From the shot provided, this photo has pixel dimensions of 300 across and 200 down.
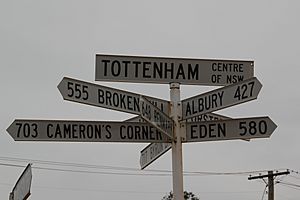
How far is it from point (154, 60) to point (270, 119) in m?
1.28

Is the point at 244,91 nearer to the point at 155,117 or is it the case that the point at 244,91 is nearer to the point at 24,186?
the point at 155,117

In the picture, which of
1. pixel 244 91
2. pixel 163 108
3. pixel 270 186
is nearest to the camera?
pixel 244 91

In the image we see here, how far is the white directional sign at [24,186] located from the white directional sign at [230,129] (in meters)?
1.77

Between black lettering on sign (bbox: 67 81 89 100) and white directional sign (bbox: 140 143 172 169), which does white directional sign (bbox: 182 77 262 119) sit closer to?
white directional sign (bbox: 140 143 172 169)

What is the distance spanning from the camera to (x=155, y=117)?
5980 millimetres

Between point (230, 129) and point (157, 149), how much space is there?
2.60 ft

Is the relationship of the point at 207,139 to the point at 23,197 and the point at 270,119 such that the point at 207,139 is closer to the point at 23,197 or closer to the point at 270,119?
the point at 270,119

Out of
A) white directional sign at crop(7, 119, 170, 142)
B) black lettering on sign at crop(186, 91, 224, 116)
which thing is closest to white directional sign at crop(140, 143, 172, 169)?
white directional sign at crop(7, 119, 170, 142)

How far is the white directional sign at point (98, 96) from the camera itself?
600 cm

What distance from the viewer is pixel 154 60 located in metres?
6.54

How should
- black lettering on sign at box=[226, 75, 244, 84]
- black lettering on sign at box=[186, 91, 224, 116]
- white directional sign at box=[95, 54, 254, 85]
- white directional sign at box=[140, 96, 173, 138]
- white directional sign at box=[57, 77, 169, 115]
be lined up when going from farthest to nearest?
black lettering on sign at box=[226, 75, 244, 84]
white directional sign at box=[95, 54, 254, 85]
black lettering on sign at box=[186, 91, 224, 116]
white directional sign at box=[57, 77, 169, 115]
white directional sign at box=[140, 96, 173, 138]

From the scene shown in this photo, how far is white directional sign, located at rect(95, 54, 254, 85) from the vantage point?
254 inches

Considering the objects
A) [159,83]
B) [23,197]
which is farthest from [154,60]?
[23,197]

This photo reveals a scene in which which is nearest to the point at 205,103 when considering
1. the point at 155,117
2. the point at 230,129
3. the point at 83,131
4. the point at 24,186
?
the point at 230,129
